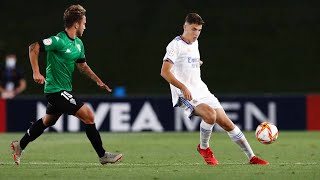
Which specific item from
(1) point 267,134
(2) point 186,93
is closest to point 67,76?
(2) point 186,93

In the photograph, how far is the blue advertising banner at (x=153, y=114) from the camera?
20.0 m

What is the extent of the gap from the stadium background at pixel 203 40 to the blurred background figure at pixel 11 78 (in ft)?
0.90

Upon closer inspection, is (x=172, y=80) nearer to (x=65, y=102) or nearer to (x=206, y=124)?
(x=206, y=124)

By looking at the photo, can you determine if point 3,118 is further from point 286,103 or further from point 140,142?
point 286,103

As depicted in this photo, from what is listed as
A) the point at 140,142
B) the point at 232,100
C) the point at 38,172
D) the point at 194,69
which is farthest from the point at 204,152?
the point at 232,100

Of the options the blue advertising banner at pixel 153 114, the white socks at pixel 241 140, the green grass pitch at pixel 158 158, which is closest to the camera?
the green grass pitch at pixel 158 158

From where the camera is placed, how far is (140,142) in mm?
16766

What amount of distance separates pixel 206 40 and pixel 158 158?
1089 centimetres

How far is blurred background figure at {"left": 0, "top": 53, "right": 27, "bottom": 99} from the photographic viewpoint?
23219 mm

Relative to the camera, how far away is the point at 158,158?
42.4 ft

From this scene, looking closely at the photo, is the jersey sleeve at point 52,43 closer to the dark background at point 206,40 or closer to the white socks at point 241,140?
the white socks at point 241,140

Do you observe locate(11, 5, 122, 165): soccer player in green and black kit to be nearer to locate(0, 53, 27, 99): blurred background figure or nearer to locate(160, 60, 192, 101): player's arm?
locate(160, 60, 192, 101): player's arm

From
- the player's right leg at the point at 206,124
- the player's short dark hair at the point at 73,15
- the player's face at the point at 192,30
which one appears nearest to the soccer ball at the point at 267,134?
the player's right leg at the point at 206,124

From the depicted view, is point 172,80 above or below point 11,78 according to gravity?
above
